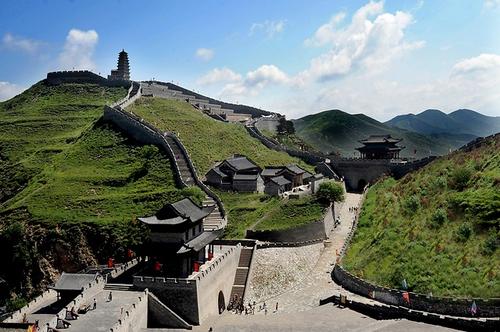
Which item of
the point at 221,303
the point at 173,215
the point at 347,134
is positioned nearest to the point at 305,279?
the point at 221,303

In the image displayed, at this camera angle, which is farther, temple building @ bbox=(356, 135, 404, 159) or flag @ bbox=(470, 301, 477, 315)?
temple building @ bbox=(356, 135, 404, 159)

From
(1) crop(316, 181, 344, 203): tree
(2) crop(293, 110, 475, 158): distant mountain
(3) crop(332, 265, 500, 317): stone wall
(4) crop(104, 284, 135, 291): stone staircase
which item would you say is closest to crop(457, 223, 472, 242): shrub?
(3) crop(332, 265, 500, 317): stone wall

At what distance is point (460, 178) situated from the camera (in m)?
45.7

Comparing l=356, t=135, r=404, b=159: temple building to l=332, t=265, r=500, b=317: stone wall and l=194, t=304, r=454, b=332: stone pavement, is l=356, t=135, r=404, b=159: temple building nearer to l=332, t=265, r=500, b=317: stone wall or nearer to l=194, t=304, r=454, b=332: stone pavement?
l=332, t=265, r=500, b=317: stone wall

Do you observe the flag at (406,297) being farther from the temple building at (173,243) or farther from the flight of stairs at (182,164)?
the flight of stairs at (182,164)

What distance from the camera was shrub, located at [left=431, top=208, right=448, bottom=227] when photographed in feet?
136

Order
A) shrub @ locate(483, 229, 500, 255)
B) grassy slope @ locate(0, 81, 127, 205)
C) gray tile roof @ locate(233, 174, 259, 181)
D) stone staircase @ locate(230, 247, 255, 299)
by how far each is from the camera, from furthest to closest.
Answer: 1. grassy slope @ locate(0, 81, 127, 205)
2. gray tile roof @ locate(233, 174, 259, 181)
3. stone staircase @ locate(230, 247, 255, 299)
4. shrub @ locate(483, 229, 500, 255)

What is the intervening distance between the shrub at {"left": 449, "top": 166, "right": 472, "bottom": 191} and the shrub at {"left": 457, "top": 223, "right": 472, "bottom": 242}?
7339 millimetres

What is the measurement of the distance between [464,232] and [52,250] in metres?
37.9

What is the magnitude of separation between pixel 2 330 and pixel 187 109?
65.8 meters

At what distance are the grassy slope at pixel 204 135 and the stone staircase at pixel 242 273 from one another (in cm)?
2342

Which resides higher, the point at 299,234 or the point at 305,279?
the point at 299,234

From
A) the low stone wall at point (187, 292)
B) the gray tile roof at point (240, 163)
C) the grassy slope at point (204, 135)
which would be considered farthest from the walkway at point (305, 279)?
the grassy slope at point (204, 135)

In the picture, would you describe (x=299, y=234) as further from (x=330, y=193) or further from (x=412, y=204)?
(x=412, y=204)
